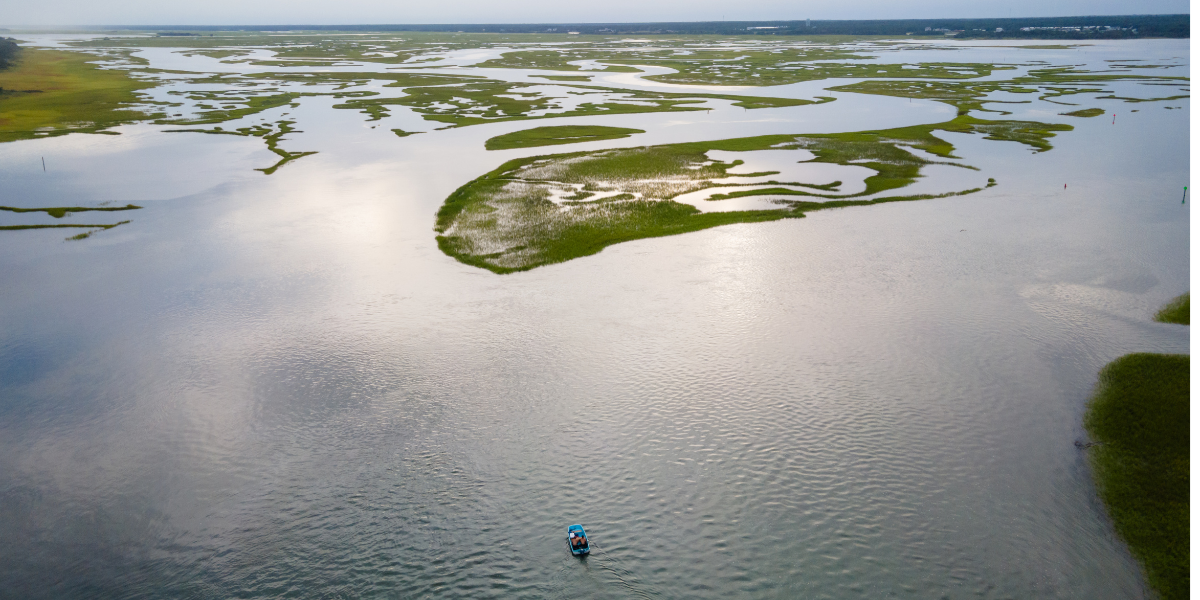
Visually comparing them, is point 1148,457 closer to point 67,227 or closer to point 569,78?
point 67,227

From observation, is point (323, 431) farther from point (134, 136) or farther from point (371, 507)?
point (134, 136)

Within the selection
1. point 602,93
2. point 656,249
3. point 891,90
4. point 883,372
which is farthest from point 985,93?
point 883,372

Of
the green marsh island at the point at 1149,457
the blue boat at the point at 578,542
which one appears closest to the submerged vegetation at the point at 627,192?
the blue boat at the point at 578,542

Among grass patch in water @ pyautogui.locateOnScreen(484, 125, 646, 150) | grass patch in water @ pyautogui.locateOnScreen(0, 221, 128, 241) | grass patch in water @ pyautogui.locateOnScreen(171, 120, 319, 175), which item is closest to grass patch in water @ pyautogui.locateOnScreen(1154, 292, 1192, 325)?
grass patch in water @ pyautogui.locateOnScreen(484, 125, 646, 150)

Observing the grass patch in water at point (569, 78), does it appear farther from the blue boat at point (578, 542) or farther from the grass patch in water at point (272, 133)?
the blue boat at point (578, 542)

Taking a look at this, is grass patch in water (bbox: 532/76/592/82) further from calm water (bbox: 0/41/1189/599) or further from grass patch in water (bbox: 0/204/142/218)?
grass patch in water (bbox: 0/204/142/218)


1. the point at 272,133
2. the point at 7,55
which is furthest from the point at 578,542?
the point at 7,55

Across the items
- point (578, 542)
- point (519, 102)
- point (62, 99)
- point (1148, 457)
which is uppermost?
point (62, 99)
